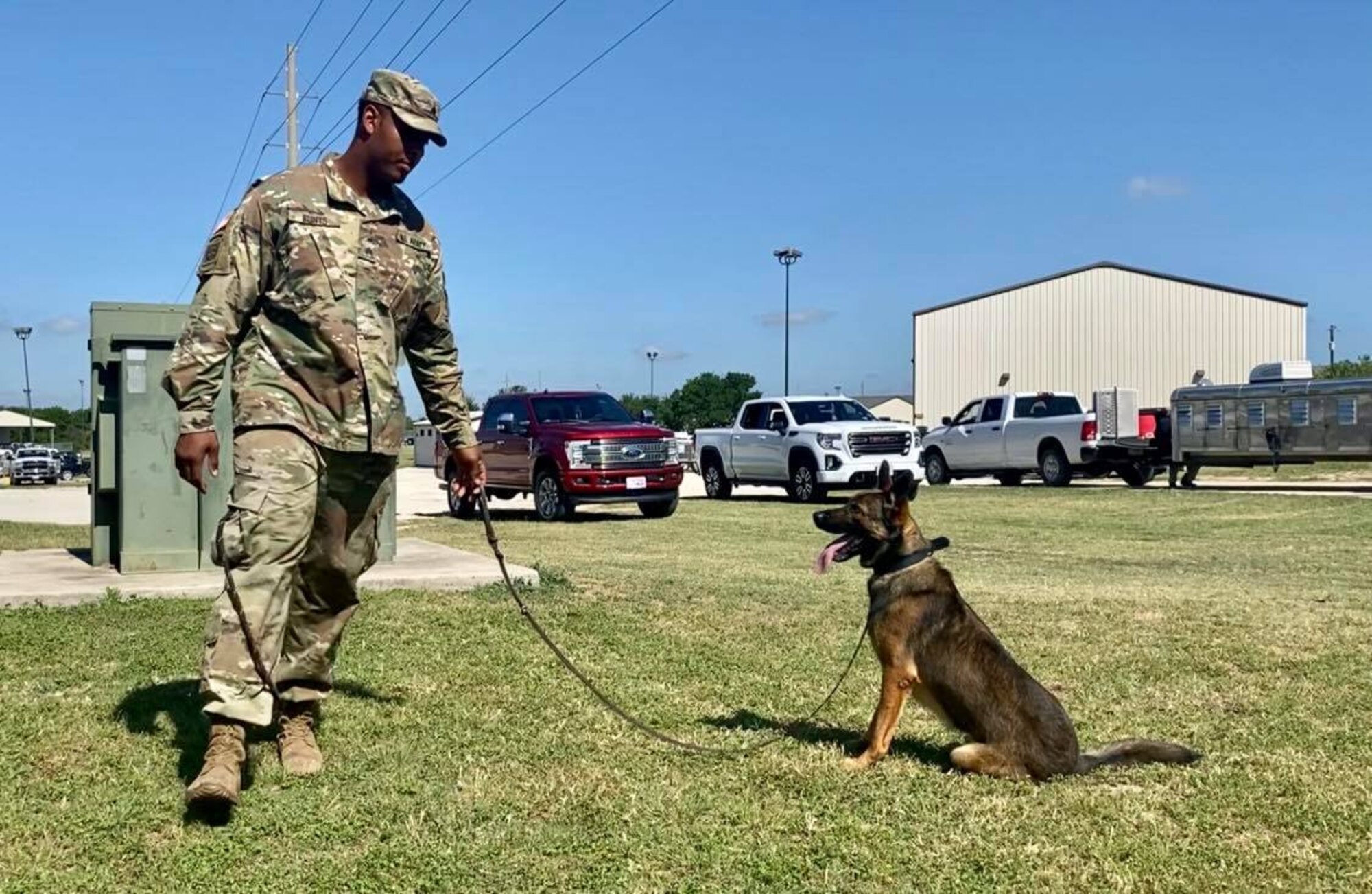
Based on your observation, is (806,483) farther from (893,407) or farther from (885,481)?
(893,407)

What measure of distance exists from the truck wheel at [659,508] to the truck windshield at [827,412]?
14.8ft

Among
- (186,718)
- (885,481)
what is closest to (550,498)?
(186,718)

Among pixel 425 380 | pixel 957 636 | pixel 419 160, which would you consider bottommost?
pixel 957 636

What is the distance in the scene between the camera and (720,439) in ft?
78.7

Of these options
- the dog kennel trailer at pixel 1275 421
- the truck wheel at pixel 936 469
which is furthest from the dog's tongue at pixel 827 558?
the truck wheel at pixel 936 469

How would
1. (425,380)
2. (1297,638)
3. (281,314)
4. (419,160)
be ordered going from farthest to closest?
(1297,638) → (425,380) → (419,160) → (281,314)

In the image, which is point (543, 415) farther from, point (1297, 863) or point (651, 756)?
point (1297, 863)

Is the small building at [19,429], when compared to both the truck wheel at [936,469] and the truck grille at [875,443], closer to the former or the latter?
the truck wheel at [936,469]

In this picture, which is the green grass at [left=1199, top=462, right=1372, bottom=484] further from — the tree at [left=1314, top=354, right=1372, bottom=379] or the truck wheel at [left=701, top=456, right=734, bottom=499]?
the tree at [left=1314, top=354, right=1372, bottom=379]

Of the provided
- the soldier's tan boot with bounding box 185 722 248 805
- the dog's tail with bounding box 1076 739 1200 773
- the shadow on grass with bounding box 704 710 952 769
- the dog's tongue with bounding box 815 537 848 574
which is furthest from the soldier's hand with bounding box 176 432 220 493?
the dog's tail with bounding box 1076 739 1200 773

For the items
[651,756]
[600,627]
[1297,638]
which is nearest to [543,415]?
[600,627]

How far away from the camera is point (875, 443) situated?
2117cm

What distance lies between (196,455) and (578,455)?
12.9 metres

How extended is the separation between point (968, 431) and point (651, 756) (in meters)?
23.2
